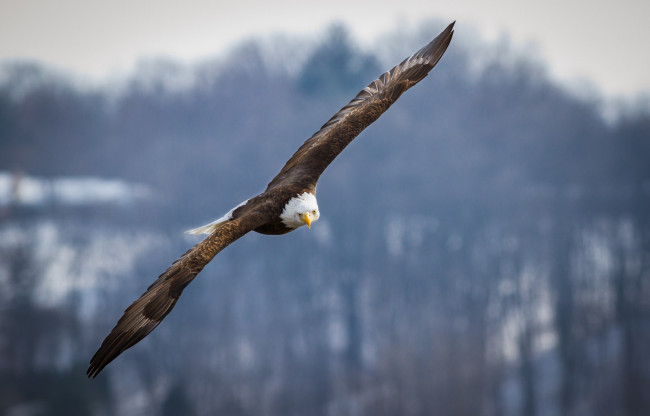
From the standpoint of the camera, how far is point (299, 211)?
28.2 ft

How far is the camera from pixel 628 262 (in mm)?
51219

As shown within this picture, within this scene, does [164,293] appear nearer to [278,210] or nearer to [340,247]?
[278,210]

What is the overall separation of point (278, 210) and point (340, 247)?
1749 inches

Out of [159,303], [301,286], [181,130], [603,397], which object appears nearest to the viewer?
[159,303]

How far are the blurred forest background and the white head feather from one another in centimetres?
3495

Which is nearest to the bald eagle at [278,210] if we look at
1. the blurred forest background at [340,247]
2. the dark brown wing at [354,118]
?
the dark brown wing at [354,118]

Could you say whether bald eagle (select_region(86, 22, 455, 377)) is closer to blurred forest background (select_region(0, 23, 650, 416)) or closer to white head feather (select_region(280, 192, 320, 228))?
white head feather (select_region(280, 192, 320, 228))

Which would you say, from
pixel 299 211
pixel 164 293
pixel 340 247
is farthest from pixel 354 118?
pixel 340 247

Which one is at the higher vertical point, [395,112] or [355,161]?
[395,112]

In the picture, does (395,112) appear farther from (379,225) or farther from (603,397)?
(603,397)

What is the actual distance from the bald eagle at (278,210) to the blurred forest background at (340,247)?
3439cm

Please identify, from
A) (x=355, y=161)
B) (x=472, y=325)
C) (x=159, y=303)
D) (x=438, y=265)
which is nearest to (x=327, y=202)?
(x=355, y=161)

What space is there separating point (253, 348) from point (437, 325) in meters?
11.5

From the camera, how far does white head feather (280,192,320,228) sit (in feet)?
28.2
